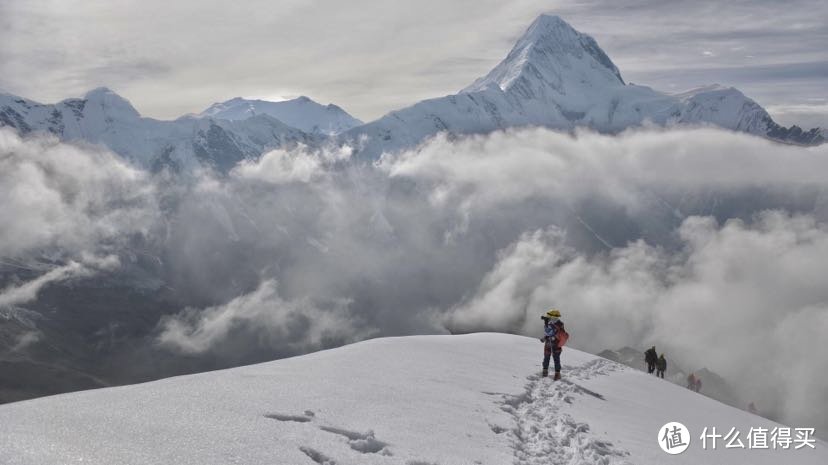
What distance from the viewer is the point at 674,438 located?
640 inches

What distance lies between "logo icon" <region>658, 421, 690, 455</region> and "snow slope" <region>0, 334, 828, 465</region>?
29cm

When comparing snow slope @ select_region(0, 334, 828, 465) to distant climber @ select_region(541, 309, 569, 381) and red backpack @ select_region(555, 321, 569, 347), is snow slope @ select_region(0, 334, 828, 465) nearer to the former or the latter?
distant climber @ select_region(541, 309, 569, 381)

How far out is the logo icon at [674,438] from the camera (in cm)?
1511

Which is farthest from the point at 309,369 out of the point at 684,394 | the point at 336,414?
the point at 684,394

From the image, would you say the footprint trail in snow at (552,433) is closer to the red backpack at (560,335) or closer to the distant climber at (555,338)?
the distant climber at (555,338)

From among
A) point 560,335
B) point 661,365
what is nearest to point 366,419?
point 560,335

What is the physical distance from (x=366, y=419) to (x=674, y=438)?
9613 millimetres

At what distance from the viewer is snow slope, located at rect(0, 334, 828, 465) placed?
29.6 ft

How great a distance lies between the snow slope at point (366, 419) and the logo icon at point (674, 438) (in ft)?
0.96

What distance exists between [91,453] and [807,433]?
2324cm

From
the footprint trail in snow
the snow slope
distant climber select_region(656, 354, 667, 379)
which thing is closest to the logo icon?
the snow slope

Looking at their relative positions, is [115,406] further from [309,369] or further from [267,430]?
[309,369]

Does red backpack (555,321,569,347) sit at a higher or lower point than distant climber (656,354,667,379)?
higher

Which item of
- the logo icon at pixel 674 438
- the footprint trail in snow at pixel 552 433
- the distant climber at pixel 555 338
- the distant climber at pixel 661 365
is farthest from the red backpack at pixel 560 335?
the distant climber at pixel 661 365
